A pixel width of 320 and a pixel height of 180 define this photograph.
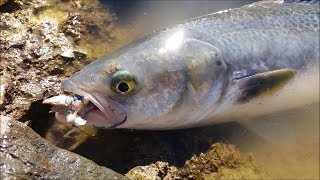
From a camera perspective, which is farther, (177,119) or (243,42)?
(243,42)

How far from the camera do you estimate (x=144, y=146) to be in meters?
4.04

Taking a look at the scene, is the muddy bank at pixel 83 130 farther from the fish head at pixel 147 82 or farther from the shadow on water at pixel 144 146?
the fish head at pixel 147 82

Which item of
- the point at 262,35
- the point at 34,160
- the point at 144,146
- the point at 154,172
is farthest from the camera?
the point at 262,35

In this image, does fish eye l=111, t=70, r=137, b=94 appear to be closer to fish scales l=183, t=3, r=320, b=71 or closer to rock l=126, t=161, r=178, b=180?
rock l=126, t=161, r=178, b=180

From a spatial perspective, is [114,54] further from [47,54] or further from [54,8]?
[54,8]

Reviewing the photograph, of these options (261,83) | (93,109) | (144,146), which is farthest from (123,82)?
(261,83)

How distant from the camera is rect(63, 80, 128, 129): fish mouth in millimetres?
3617

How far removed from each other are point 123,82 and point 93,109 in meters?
0.36

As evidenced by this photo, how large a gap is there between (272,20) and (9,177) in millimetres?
3283

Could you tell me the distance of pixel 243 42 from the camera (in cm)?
440

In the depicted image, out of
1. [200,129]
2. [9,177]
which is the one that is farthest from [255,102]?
[9,177]

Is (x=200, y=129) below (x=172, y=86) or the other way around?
below

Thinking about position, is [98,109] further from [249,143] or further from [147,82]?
[249,143]

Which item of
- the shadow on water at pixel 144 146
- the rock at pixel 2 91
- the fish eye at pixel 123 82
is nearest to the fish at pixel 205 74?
the fish eye at pixel 123 82
